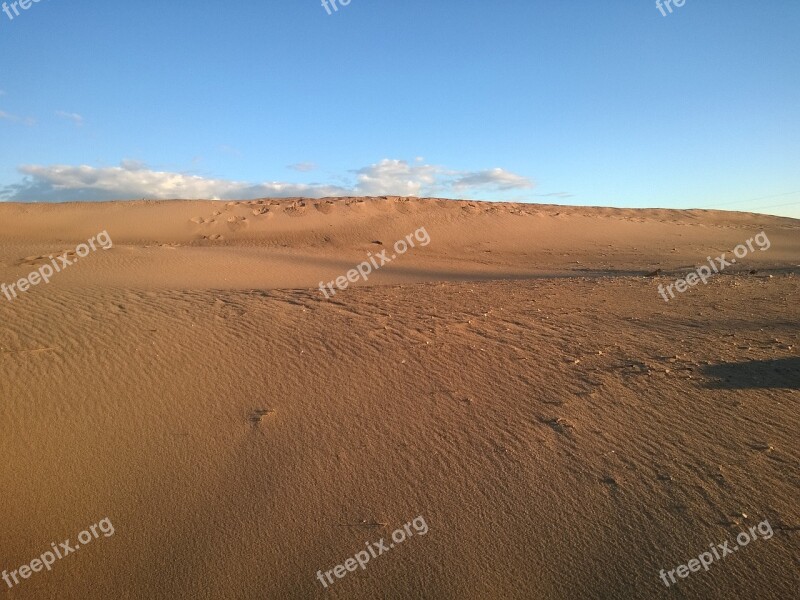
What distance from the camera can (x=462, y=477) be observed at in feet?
14.9

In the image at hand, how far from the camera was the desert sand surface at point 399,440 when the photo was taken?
146 inches

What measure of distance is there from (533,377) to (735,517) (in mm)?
2619

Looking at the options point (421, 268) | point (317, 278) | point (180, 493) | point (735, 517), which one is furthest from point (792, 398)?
point (421, 268)

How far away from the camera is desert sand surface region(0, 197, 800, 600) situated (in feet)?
12.2

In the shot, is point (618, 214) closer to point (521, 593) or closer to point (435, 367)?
point (435, 367)
